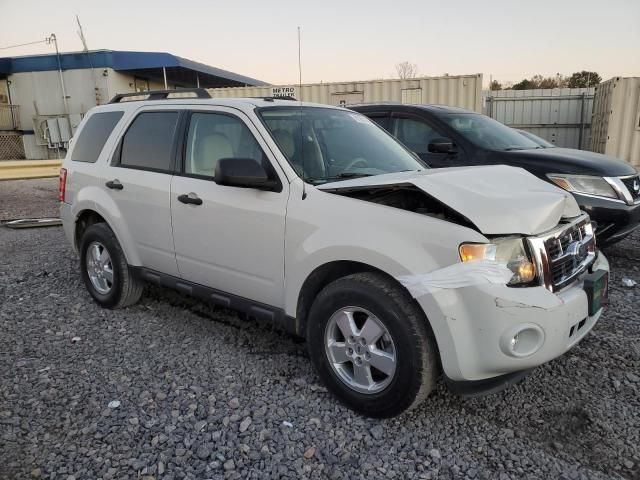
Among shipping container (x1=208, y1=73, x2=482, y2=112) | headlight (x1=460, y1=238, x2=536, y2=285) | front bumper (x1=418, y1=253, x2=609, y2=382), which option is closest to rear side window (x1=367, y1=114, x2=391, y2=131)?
headlight (x1=460, y1=238, x2=536, y2=285)

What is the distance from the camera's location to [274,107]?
3.58 m

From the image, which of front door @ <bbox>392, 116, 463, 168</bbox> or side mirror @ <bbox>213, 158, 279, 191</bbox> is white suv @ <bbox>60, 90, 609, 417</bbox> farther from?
front door @ <bbox>392, 116, 463, 168</bbox>

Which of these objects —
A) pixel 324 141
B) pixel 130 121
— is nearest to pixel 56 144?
pixel 130 121

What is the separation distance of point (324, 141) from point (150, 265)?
1.78 m

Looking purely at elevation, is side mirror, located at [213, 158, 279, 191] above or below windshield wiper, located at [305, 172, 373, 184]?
above

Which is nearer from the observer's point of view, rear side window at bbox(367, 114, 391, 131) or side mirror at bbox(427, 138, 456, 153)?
side mirror at bbox(427, 138, 456, 153)

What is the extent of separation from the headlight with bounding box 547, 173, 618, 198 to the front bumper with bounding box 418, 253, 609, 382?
3160 millimetres

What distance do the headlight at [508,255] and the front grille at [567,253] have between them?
120mm

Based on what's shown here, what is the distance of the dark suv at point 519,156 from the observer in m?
5.11

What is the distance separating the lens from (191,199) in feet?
11.6

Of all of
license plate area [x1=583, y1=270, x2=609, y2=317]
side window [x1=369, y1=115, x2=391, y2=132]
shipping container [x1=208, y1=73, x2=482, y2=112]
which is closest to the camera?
license plate area [x1=583, y1=270, x2=609, y2=317]

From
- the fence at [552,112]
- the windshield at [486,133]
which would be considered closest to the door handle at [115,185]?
the windshield at [486,133]

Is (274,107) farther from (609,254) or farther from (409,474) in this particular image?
(609,254)

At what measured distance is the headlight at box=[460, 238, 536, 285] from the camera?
2.40 metres
